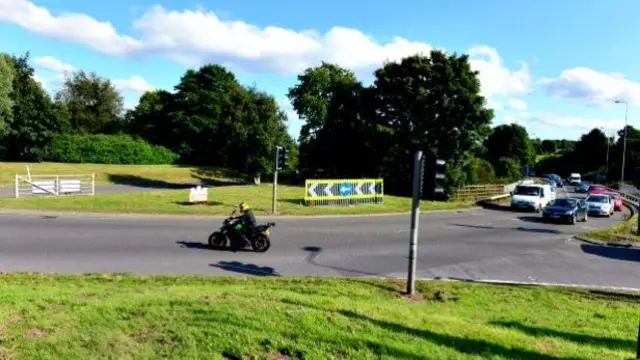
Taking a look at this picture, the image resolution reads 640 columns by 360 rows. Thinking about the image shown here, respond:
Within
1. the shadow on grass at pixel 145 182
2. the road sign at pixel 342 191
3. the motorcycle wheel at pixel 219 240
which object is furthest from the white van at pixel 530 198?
the motorcycle wheel at pixel 219 240

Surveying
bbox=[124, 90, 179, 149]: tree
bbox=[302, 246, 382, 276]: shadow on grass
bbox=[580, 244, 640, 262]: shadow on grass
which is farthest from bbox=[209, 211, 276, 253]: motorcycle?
bbox=[124, 90, 179, 149]: tree

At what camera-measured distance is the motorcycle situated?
16078 millimetres

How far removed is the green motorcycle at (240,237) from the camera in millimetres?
16078

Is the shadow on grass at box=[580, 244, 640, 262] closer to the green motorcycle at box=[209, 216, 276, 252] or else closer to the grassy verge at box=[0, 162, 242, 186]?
the green motorcycle at box=[209, 216, 276, 252]

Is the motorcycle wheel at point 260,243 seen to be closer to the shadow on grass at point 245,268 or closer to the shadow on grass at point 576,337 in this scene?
the shadow on grass at point 245,268

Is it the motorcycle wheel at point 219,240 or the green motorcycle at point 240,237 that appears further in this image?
the motorcycle wheel at point 219,240

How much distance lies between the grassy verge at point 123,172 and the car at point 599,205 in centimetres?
3148

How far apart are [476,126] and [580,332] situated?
3578 cm

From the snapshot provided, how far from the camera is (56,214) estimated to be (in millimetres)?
23031

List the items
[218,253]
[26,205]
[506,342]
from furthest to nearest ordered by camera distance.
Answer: [26,205]
[218,253]
[506,342]

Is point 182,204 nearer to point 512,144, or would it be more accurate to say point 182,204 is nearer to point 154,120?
point 154,120

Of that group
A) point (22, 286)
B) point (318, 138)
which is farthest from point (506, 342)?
point (318, 138)

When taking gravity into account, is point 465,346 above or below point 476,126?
below

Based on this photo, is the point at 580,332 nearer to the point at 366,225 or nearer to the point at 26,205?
the point at 366,225
